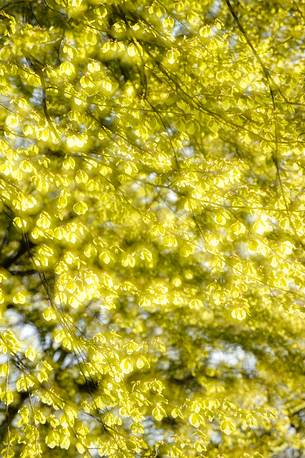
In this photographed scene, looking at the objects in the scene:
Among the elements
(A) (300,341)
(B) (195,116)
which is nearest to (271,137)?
(B) (195,116)

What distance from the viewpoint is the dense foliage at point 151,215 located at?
5.04 metres

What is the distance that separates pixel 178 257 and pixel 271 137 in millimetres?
4251

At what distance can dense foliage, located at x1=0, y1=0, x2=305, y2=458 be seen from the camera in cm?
504

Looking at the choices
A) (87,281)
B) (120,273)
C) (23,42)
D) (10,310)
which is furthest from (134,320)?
(23,42)

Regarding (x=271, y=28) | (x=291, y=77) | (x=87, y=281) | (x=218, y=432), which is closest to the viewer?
(x=87, y=281)

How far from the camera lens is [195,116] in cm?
537

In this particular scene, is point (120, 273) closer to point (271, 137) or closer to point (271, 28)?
point (271, 137)

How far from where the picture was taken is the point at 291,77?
6.61 metres

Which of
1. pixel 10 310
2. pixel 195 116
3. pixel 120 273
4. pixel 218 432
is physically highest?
pixel 195 116

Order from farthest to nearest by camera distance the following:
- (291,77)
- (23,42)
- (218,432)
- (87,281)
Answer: (218,432) < (291,77) < (23,42) < (87,281)

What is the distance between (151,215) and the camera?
5430 millimetres

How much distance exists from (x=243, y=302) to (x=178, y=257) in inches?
158

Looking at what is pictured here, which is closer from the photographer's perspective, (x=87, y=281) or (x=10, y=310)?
(x=87, y=281)

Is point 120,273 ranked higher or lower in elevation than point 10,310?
higher
